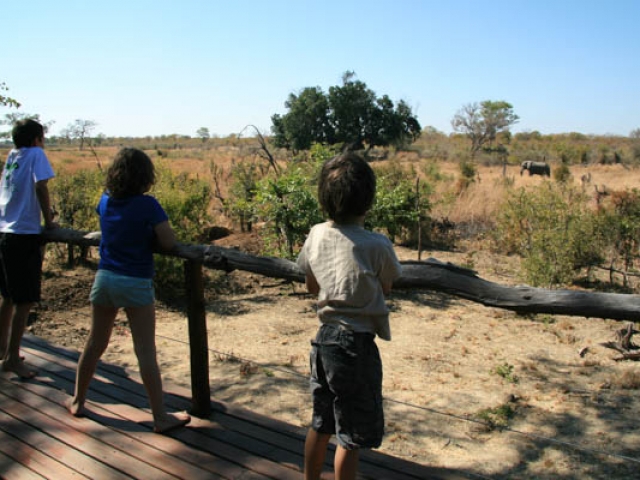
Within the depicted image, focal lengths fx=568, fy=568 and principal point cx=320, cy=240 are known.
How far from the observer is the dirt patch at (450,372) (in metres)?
4.20

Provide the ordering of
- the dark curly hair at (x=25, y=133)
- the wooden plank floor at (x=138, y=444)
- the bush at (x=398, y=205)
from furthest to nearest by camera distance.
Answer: the bush at (x=398, y=205), the dark curly hair at (x=25, y=133), the wooden plank floor at (x=138, y=444)

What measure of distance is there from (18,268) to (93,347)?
989 millimetres

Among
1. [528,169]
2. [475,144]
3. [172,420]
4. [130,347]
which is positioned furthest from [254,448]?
[475,144]

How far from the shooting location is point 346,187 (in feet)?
6.82

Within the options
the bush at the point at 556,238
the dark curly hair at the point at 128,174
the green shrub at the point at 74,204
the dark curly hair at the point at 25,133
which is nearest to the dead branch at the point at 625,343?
the bush at the point at 556,238

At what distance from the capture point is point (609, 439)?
4.40 m

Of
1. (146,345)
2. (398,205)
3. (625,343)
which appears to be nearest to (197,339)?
(146,345)

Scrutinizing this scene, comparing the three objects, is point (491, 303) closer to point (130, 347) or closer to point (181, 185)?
point (130, 347)

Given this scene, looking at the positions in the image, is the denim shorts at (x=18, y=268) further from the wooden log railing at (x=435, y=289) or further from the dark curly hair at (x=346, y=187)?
the dark curly hair at (x=346, y=187)

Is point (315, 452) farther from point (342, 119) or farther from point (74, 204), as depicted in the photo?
point (342, 119)

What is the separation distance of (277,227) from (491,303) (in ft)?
21.0

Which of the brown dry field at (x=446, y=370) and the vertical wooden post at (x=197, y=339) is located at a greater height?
the vertical wooden post at (x=197, y=339)

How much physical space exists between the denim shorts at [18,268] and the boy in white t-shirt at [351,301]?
228 cm

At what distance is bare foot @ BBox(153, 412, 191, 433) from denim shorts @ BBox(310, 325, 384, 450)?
1.19m
